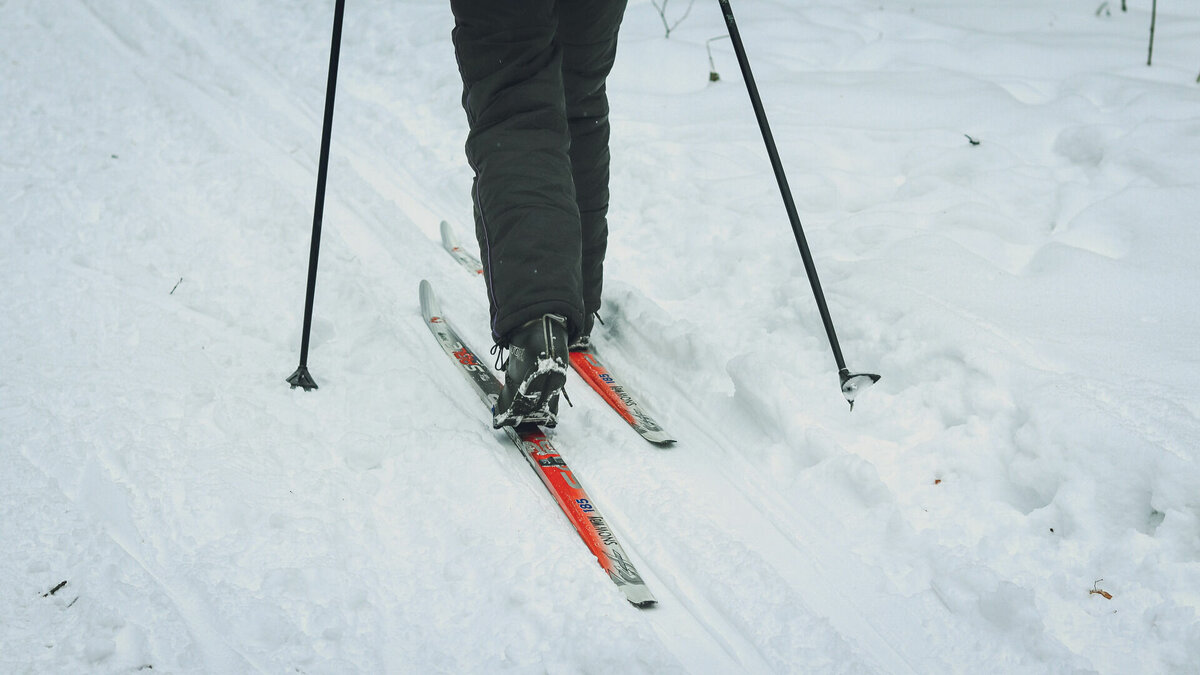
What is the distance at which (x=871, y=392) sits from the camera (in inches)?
89.0

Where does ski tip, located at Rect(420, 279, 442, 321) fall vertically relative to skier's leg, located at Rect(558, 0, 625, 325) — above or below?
below

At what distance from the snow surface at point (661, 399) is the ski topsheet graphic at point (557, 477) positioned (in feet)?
0.12

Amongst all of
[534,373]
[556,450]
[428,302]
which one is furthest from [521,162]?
[428,302]

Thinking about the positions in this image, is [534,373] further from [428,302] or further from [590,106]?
[428,302]

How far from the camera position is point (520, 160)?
2039 millimetres

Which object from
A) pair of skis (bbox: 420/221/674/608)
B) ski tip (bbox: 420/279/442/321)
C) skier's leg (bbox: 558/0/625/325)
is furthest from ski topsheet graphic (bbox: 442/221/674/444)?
ski tip (bbox: 420/279/442/321)

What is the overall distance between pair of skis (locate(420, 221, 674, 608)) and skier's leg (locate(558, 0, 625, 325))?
25cm

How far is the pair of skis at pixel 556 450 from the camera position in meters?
1.79

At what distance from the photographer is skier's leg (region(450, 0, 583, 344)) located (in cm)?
198

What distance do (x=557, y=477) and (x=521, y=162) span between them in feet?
2.54

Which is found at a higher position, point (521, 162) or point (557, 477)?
point (521, 162)

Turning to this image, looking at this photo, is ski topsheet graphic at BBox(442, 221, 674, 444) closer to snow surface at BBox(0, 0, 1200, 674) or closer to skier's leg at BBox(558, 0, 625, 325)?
snow surface at BBox(0, 0, 1200, 674)

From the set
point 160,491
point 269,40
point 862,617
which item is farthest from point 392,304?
point 269,40

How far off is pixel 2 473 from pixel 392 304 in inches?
53.7
